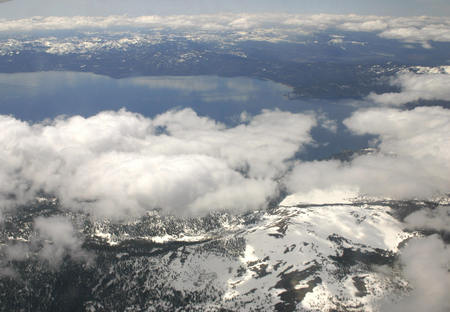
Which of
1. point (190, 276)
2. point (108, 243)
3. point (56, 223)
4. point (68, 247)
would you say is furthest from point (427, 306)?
point (56, 223)

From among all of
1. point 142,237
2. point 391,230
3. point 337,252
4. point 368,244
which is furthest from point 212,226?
point 391,230

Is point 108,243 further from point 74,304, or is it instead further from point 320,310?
point 320,310

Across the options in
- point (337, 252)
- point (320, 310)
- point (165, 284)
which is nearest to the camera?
point (320, 310)

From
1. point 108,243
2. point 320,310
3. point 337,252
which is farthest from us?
point 108,243

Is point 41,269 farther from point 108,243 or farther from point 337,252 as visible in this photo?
point 337,252

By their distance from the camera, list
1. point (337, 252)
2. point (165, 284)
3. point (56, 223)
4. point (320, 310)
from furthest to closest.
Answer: point (56, 223) → point (337, 252) → point (165, 284) → point (320, 310)

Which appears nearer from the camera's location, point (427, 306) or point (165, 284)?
point (427, 306)

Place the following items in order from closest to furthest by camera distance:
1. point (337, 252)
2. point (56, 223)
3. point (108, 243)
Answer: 1. point (337, 252)
2. point (108, 243)
3. point (56, 223)

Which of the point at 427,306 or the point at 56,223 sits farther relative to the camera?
the point at 56,223

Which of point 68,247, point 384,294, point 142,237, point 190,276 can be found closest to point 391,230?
point 384,294
